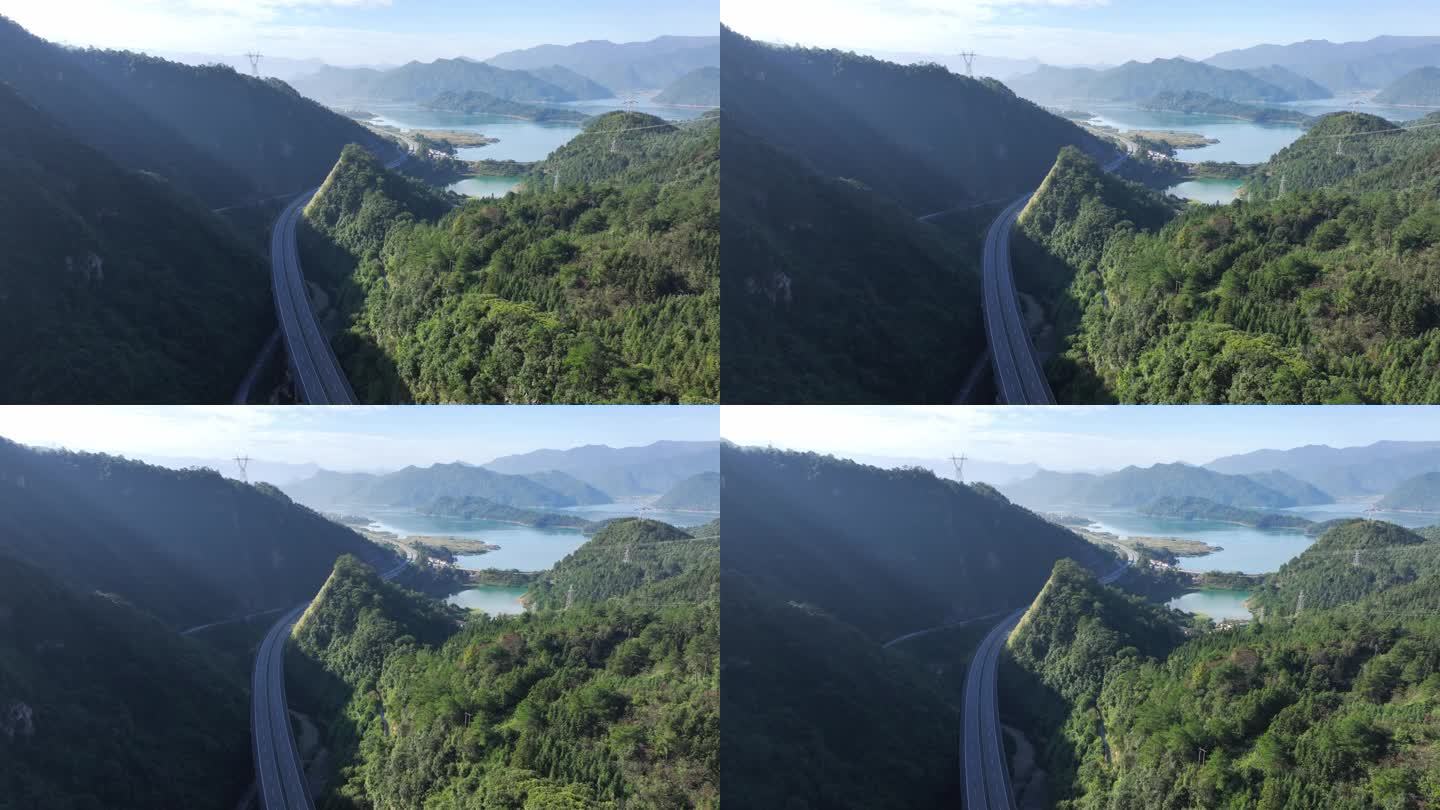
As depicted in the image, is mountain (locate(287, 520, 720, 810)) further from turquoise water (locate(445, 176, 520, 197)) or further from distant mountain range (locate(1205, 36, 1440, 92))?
distant mountain range (locate(1205, 36, 1440, 92))

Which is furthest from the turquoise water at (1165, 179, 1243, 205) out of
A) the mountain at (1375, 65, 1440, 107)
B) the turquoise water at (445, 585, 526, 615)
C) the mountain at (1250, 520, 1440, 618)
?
the turquoise water at (445, 585, 526, 615)

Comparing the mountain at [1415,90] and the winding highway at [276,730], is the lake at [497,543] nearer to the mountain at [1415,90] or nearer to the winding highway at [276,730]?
the winding highway at [276,730]

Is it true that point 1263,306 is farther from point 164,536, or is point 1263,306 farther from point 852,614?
point 164,536

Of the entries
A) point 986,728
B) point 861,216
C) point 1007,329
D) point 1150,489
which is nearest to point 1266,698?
point 1150,489

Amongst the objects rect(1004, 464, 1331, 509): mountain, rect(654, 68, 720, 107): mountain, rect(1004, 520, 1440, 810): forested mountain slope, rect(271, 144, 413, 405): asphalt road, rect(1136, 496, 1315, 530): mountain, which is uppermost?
rect(654, 68, 720, 107): mountain

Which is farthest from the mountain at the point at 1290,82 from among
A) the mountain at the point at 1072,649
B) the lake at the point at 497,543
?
the lake at the point at 497,543

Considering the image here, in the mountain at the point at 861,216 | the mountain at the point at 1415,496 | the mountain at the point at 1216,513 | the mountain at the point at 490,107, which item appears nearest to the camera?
the mountain at the point at 861,216
